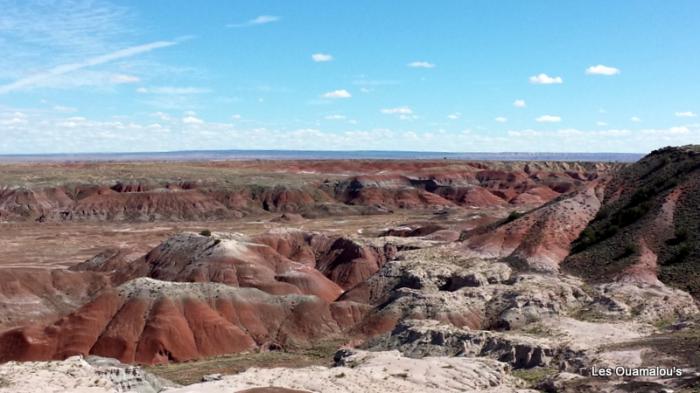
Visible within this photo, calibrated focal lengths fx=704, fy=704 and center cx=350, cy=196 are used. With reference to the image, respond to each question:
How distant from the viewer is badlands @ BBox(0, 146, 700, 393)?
35969 mm

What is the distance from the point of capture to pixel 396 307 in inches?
2221

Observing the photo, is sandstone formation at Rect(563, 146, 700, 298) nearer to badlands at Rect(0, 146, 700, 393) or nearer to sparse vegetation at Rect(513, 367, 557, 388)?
badlands at Rect(0, 146, 700, 393)

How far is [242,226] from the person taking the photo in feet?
411

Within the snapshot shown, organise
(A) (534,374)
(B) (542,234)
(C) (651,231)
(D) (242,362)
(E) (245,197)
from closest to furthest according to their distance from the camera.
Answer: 1. (A) (534,374)
2. (D) (242,362)
3. (C) (651,231)
4. (B) (542,234)
5. (E) (245,197)

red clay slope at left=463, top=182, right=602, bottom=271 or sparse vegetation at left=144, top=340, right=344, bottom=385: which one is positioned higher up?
red clay slope at left=463, top=182, right=602, bottom=271

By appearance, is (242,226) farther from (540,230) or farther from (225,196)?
(540,230)

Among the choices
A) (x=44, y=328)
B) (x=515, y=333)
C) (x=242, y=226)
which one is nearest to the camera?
(x=515, y=333)

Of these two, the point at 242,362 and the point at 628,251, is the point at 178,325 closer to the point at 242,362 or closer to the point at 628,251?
the point at 242,362

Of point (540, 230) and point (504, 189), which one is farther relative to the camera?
point (504, 189)

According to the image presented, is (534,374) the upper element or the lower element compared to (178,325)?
upper

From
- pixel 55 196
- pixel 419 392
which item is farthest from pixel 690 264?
pixel 55 196

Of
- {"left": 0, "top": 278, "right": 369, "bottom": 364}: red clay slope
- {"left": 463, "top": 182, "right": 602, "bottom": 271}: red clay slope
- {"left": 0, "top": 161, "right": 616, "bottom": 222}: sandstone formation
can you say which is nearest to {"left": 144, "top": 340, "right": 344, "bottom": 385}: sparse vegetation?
{"left": 0, "top": 278, "right": 369, "bottom": 364}: red clay slope

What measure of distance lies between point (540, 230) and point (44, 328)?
44085mm

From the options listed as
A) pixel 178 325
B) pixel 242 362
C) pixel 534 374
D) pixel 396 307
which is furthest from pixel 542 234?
pixel 178 325
